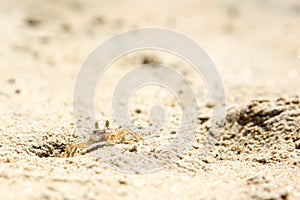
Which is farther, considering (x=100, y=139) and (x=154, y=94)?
(x=154, y=94)

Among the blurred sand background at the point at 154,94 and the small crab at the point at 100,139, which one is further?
the small crab at the point at 100,139

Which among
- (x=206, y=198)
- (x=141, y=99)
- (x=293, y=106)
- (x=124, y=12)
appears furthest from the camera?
(x=124, y=12)

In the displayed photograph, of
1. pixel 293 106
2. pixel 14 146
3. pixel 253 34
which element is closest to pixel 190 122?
A: pixel 293 106

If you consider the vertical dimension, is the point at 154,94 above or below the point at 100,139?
above

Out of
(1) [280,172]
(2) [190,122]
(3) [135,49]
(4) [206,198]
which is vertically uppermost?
(3) [135,49]

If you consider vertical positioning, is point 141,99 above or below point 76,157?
above

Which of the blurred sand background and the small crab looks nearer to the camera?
the blurred sand background

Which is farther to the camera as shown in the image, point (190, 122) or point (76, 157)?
point (190, 122)

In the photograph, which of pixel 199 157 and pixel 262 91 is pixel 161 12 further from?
pixel 199 157
